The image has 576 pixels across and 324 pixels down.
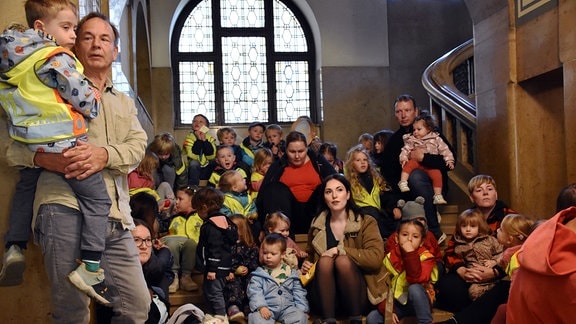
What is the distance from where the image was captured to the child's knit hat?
5941mm

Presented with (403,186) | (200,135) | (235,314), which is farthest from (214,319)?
(200,135)

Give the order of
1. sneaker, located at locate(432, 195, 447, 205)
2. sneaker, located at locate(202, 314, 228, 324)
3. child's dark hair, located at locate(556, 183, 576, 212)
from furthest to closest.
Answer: sneaker, located at locate(432, 195, 447, 205), sneaker, located at locate(202, 314, 228, 324), child's dark hair, located at locate(556, 183, 576, 212)

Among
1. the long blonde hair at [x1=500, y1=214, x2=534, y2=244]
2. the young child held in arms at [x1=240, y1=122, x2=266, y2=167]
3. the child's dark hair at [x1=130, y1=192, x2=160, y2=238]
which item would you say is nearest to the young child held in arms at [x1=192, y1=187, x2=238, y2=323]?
the child's dark hair at [x1=130, y1=192, x2=160, y2=238]

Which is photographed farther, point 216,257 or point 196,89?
point 196,89

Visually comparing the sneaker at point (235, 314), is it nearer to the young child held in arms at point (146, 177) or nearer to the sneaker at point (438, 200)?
the young child held in arms at point (146, 177)

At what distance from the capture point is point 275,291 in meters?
5.02

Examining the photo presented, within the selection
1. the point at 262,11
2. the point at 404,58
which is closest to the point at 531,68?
the point at 404,58

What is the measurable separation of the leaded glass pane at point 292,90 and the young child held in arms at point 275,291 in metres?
7.94

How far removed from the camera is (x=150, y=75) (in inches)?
474

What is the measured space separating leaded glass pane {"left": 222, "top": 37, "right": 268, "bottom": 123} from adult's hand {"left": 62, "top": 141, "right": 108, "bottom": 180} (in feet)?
32.6

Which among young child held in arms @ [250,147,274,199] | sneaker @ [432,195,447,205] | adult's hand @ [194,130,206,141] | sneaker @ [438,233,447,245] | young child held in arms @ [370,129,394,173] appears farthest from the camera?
adult's hand @ [194,130,206,141]

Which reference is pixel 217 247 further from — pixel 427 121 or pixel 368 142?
pixel 368 142

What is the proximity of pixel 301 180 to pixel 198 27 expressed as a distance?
7.14 metres

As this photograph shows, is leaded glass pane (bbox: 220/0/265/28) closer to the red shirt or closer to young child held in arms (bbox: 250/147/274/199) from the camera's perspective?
young child held in arms (bbox: 250/147/274/199)
